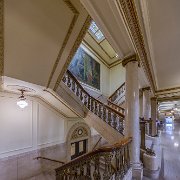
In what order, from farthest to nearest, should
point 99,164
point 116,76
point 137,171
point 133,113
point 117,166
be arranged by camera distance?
point 116,76, point 133,113, point 137,171, point 117,166, point 99,164

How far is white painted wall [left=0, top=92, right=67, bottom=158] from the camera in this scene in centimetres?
495

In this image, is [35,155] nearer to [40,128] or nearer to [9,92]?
[40,128]

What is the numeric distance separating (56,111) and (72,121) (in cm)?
102

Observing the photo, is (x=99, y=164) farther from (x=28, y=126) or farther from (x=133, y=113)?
(x=28, y=126)

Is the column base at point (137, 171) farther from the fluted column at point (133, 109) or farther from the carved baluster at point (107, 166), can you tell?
the carved baluster at point (107, 166)

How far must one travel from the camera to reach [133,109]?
3938mm

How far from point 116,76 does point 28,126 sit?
7375mm

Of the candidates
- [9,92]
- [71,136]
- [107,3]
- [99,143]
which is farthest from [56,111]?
[107,3]

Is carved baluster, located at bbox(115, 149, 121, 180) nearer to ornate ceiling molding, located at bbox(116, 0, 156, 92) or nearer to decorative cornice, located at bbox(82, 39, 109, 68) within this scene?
ornate ceiling molding, located at bbox(116, 0, 156, 92)

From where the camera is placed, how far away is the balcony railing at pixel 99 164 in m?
2.52

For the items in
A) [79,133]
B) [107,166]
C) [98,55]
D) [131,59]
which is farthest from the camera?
[98,55]

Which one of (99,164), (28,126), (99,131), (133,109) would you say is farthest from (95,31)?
(99,164)

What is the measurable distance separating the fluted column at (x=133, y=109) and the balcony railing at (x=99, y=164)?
27 cm

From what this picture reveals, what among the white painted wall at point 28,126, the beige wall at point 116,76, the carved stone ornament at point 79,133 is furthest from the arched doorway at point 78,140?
the beige wall at point 116,76
